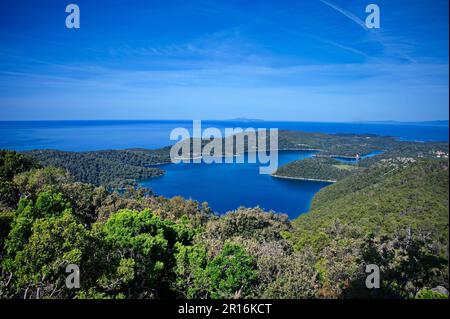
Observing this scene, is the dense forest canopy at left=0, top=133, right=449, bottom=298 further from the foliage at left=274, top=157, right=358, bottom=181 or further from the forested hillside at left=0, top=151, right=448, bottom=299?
the foliage at left=274, top=157, right=358, bottom=181

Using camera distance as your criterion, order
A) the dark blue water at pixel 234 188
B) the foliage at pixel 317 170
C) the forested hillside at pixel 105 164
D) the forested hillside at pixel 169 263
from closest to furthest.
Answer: the forested hillside at pixel 169 263, the forested hillside at pixel 105 164, the dark blue water at pixel 234 188, the foliage at pixel 317 170

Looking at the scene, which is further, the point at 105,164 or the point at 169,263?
the point at 105,164

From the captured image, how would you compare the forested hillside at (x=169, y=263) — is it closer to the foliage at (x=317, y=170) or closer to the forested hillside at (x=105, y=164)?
the forested hillside at (x=105, y=164)

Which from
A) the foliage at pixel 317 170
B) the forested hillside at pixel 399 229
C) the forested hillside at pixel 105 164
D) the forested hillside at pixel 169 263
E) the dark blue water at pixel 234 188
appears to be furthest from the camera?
the foliage at pixel 317 170

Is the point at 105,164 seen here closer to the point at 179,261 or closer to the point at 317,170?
the point at 317,170

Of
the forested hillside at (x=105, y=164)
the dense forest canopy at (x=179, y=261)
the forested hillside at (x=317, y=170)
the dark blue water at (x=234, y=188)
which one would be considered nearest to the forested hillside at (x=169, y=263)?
the dense forest canopy at (x=179, y=261)

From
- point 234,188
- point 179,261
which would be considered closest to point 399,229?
point 179,261

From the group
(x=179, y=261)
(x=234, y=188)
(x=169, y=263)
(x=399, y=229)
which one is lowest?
(x=234, y=188)

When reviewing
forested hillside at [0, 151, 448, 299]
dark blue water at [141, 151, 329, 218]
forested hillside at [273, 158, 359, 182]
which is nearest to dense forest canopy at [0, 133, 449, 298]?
forested hillside at [0, 151, 448, 299]

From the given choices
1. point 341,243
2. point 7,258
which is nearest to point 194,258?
point 7,258

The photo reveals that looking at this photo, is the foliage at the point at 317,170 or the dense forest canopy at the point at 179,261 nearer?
the dense forest canopy at the point at 179,261
